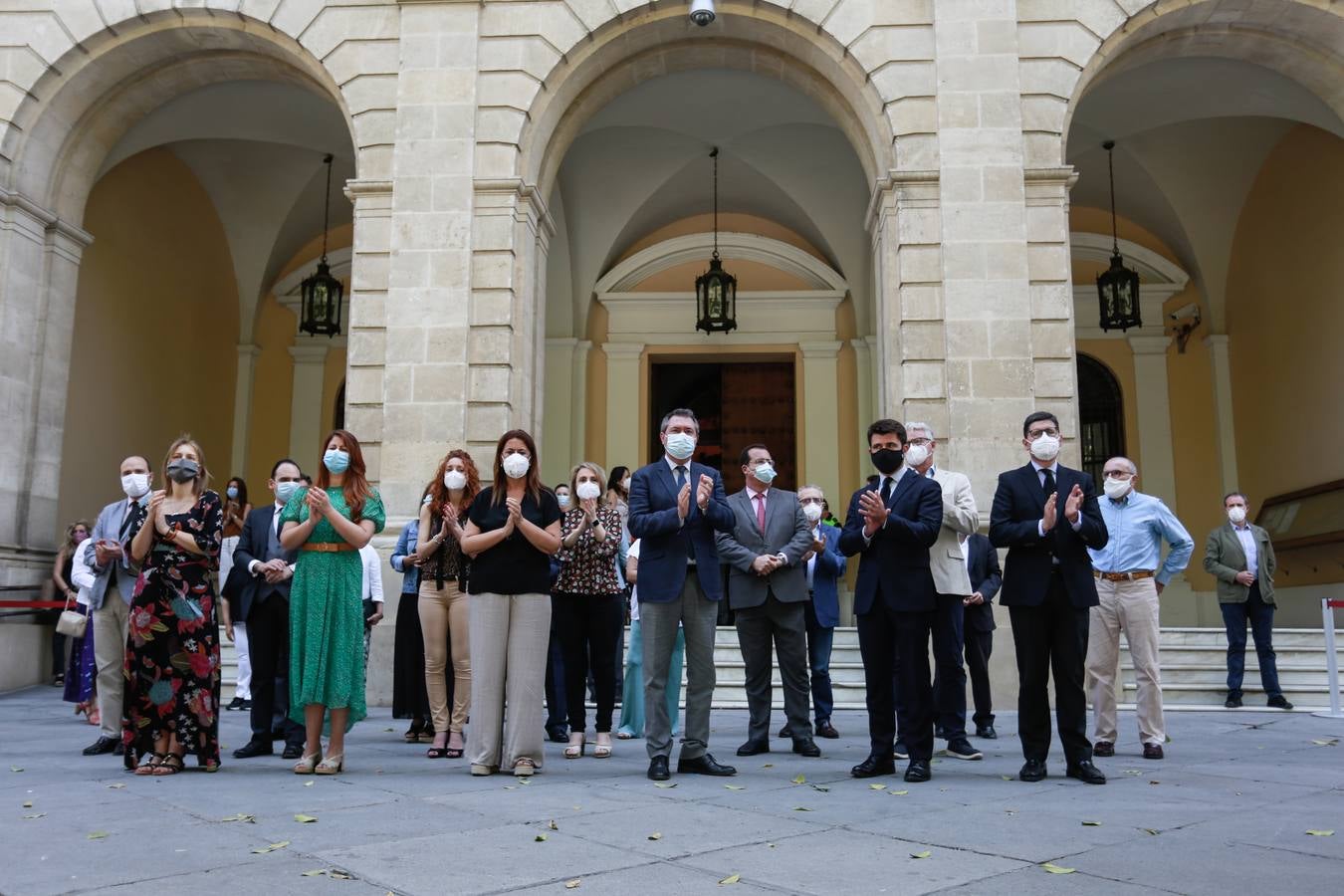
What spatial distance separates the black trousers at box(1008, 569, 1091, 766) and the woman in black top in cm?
236

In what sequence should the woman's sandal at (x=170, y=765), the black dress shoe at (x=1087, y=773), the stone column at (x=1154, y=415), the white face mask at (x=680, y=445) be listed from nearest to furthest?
the black dress shoe at (x=1087, y=773)
the woman's sandal at (x=170, y=765)
the white face mask at (x=680, y=445)
the stone column at (x=1154, y=415)

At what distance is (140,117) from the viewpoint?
1172 cm

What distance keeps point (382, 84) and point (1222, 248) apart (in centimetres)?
1159

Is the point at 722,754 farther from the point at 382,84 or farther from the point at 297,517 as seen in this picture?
the point at 382,84

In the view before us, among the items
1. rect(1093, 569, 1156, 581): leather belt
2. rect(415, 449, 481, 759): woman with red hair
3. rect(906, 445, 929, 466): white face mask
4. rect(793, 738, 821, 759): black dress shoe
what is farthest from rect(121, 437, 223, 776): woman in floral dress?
rect(1093, 569, 1156, 581): leather belt

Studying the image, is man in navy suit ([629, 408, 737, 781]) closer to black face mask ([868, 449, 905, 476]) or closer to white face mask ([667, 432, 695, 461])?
white face mask ([667, 432, 695, 461])

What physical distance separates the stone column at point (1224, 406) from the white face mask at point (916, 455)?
11414 millimetres

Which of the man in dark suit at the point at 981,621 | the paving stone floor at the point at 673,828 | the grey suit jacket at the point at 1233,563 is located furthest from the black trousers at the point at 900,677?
the grey suit jacket at the point at 1233,563

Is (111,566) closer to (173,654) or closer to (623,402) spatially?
(173,654)

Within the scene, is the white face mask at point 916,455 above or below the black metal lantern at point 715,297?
below

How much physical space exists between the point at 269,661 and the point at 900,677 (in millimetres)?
3539

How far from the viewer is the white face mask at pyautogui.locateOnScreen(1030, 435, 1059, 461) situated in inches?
215

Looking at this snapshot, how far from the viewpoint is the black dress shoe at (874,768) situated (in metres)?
5.38

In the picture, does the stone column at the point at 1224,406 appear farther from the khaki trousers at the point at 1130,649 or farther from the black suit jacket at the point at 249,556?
the black suit jacket at the point at 249,556
